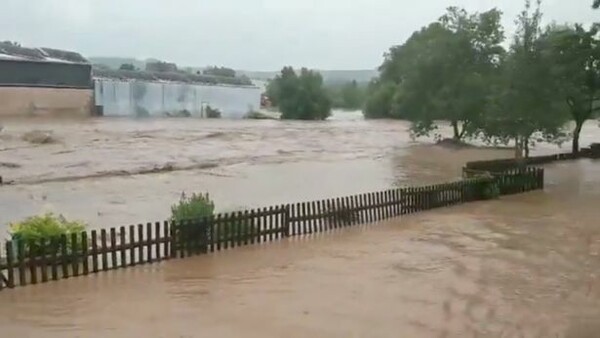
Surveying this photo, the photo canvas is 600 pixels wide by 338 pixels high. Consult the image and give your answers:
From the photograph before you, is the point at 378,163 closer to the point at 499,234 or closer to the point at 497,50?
the point at 497,50

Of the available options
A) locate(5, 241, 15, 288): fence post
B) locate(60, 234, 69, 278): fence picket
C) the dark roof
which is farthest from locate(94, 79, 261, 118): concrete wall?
locate(5, 241, 15, 288): fence post

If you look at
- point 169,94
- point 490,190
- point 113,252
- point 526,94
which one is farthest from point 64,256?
point 169,94

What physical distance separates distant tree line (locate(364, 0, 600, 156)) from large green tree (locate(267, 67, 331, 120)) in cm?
3834

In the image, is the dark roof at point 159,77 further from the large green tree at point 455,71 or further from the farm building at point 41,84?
the large green tree at point 455,71

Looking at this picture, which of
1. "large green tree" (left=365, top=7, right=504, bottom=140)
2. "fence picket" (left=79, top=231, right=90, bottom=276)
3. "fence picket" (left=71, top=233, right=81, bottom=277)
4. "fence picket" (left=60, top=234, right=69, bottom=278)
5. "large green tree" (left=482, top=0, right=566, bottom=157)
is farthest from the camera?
"large green tree" (left=365, top=7, right=504, bottom=140)

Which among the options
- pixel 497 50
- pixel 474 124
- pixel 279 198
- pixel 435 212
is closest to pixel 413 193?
pixel 435 212

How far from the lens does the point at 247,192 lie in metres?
29.2

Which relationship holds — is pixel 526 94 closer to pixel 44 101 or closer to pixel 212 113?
pixel 44 101

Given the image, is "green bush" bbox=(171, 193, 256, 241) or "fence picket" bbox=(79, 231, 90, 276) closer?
"fence picket" bbox=(79, 231, 90, 276)

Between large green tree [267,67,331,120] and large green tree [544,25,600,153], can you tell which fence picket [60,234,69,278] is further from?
large green tree [267,67,331,120]

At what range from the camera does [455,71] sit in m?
51.9

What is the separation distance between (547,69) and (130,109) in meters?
61.9

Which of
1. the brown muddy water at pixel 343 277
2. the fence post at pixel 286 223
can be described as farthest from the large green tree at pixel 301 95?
the fence post at pixel 286 223

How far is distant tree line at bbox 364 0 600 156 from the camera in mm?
30641
